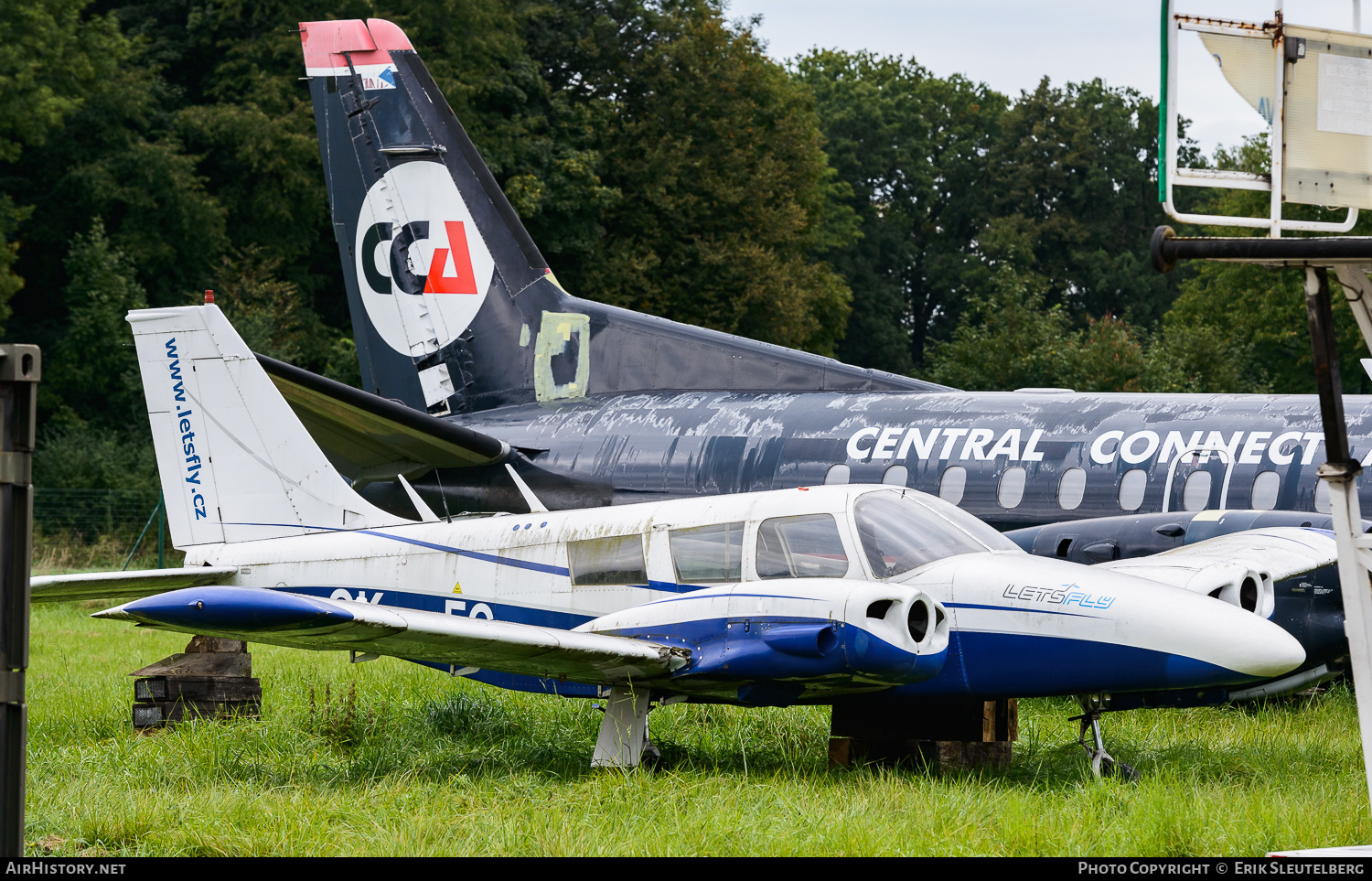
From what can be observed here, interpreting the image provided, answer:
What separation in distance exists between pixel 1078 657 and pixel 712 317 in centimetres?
3205

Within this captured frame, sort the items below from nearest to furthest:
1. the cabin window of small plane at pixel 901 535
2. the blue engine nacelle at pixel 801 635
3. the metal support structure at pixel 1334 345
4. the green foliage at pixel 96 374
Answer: the metal support structure at pixel 1334 345 → the blue engine nacelle at pixel 801 635 → the cabin window of small plane at pixel 901 535 → the green foliage at pixel 96 374

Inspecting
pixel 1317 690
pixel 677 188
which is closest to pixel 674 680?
pixel 1317 690

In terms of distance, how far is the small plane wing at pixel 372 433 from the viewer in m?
11.4

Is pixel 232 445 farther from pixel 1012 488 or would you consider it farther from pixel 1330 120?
pixel 1330 120

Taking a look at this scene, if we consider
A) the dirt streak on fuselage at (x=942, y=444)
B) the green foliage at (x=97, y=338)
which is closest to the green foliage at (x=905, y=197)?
the green foliage at (x=97, y=338)

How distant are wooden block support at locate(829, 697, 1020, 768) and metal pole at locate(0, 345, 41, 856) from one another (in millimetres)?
5152

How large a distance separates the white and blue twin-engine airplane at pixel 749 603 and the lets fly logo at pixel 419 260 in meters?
5.21

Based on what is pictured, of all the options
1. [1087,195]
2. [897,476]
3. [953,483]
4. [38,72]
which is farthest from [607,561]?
[1087,195]

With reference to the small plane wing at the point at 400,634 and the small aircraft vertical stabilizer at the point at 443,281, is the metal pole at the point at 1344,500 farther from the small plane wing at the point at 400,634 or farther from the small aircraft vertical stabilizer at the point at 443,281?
the small aircraft vertical stabilizer at the point at 443,281

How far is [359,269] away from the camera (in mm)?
15445

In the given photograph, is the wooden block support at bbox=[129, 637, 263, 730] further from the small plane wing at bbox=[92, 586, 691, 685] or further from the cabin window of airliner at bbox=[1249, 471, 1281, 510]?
the cabin window of airliner at bbox=[1249, 471, 1281, 510]

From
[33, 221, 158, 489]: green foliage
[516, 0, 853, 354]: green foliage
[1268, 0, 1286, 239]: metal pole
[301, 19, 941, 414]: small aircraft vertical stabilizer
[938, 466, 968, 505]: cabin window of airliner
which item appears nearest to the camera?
[1268, 0, 1286, 239]: metal pole

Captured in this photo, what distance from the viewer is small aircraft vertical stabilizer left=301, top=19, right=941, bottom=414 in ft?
46.1

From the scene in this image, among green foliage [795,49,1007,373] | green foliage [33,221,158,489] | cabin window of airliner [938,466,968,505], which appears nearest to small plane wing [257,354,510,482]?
cabin window of airliner [938,466,968,505]
